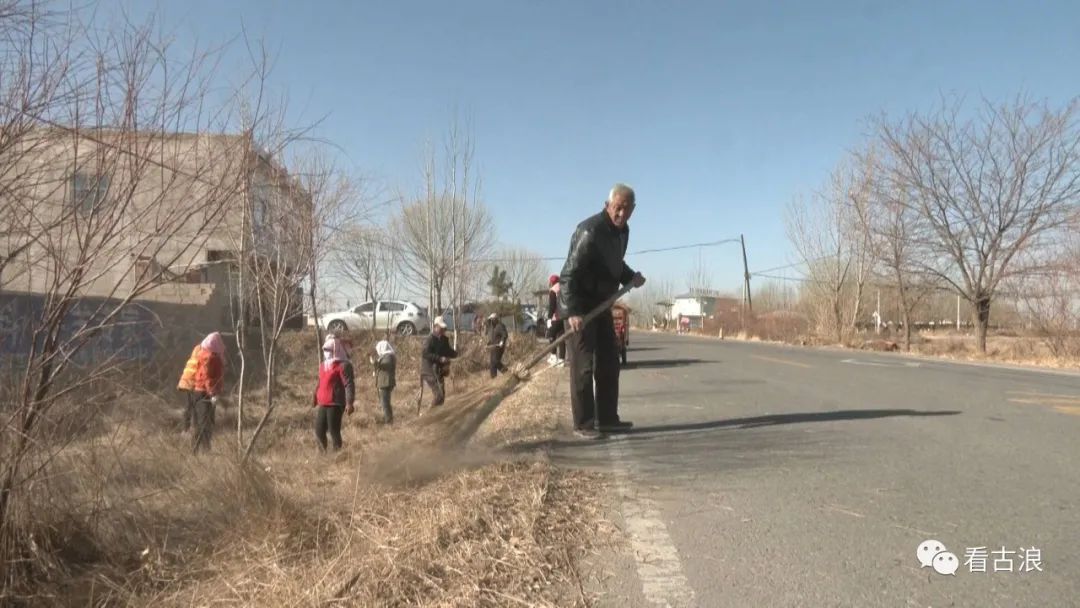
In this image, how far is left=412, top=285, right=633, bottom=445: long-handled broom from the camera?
481 cm

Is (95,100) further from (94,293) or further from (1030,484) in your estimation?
(1030,484)

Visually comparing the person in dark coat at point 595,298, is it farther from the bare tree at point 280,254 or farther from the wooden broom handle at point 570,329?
the bare tree at point 280,254

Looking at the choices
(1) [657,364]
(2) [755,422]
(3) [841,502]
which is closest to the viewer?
(3) [841,502]

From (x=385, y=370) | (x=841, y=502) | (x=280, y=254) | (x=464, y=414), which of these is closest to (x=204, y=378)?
(x=280, y=254)

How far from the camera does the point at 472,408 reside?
493cm

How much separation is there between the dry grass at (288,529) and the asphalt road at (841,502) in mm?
425

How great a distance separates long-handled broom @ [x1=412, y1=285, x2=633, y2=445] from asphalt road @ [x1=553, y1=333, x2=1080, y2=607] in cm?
65

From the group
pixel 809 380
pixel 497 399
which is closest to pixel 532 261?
pixel 809 380

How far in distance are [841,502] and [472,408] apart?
2434 mm

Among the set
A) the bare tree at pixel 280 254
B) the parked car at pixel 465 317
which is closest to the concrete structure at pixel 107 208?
the bare tree at pixel 280 254

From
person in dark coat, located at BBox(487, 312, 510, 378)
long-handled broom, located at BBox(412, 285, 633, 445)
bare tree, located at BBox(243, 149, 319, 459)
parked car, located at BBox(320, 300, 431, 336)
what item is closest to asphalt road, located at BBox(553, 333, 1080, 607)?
long-handled broom, located at BBox(412, 285, 633, 445)

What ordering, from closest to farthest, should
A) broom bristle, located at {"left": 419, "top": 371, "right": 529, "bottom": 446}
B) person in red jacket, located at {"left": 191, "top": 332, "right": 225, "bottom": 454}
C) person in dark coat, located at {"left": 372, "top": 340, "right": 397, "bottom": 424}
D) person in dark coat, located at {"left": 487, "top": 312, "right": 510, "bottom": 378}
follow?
broom bristle, located at {"left": 419, "top": 371, "right": 529, "bottom": 446}, person in red jacket, located at {"left": 191, "top": 332, "right": 225, "bottom": 454}, person in dark coat, located at {"left": 372, "top": 340, "right": 397, "bottom": 424}, person in dark coat, located at {"left": 487, "top": 312, "right": 510, "bottom": 378}

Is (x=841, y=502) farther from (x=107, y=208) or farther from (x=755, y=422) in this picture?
(x=107, y=208)

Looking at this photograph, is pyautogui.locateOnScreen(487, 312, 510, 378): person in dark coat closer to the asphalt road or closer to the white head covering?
the white head covering
